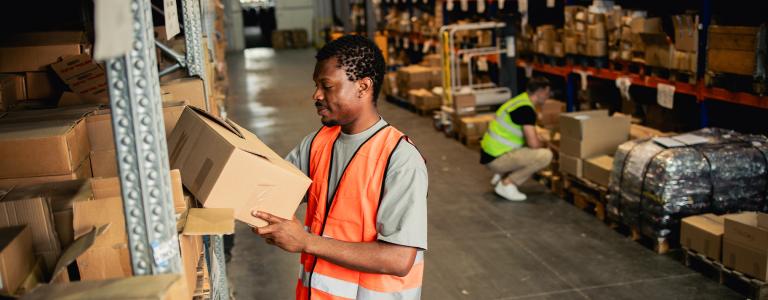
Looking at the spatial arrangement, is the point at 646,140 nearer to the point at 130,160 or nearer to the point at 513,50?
the point at 513,50

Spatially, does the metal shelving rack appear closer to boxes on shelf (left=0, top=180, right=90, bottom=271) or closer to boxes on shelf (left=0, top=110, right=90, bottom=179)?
boxes on shelf (left=0, top=180, right=90, bottom=271)

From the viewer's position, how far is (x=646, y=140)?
19.9 ft

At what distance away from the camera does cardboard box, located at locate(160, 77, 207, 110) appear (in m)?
4.18

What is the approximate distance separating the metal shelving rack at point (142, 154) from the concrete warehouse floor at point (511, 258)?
146 inches

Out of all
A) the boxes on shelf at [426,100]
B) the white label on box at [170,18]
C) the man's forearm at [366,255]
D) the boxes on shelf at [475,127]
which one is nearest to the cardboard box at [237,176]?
the man's forearm at [366,255]

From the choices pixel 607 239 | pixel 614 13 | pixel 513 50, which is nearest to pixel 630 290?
pixel 607 239

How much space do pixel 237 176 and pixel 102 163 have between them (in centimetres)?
130

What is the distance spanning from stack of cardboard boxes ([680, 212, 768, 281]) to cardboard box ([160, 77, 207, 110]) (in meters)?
3.56

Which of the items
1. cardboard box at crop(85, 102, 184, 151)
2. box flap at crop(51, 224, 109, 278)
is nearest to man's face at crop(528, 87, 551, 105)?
cardboard box at crop(85, 102, 184, 151)

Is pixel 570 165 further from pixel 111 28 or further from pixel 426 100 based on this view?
pixel 111 28

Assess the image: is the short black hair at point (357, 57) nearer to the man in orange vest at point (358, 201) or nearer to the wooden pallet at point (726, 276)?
the man in orange vest at point (358, 201)

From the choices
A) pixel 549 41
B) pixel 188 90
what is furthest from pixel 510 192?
pixel 188 90

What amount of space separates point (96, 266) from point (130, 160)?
0.56 meters

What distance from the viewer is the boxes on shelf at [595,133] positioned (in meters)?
6.80
